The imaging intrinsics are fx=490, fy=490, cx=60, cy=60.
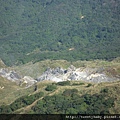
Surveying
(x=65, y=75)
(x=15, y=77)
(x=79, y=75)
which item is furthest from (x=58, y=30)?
(x=79, y=75)

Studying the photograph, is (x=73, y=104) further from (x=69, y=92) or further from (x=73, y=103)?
(x=69, y=92)

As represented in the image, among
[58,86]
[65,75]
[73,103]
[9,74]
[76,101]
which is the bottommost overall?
[73,103]

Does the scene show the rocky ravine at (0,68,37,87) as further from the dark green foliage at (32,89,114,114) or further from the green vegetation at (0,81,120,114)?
the dark green foliage at (32,89,114,114)

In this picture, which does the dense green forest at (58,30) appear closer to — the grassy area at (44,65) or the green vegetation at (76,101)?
the grassy area at (44,65)

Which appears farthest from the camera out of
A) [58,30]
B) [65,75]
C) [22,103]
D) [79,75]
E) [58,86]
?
[58,30]

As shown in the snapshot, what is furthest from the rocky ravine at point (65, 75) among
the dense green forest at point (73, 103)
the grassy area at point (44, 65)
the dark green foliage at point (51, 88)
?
the dense green forest at point (73, 103)

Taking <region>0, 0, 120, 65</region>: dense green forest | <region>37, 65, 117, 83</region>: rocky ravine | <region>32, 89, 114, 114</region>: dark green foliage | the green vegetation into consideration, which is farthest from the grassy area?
<region>32, 89, 114, 114</region>: dark green foliage

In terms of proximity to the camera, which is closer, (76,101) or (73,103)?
(73,103)

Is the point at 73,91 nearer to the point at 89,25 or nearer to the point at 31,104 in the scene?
the point at 31,104
